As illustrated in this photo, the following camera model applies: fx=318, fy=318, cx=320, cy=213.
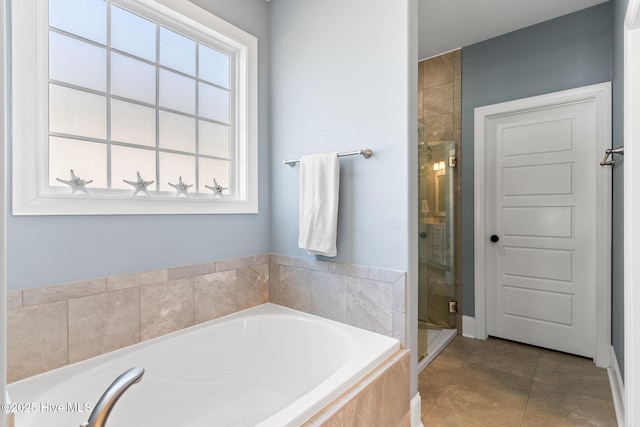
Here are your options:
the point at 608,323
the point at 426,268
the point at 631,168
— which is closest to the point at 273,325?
the point at 426,268

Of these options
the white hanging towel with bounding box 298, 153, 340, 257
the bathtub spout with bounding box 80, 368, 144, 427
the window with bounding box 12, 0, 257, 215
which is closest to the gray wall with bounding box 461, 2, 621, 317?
the white hanging towel with bounding box 298, 153, 340, 257

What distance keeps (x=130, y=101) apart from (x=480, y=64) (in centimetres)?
282

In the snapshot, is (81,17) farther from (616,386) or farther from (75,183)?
(616,386)

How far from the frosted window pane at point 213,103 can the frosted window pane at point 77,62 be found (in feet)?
1.72

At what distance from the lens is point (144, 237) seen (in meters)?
1.60

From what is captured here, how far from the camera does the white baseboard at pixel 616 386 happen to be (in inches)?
69.0

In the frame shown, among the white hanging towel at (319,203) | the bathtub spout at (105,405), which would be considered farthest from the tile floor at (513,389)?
the bathtub spout at (105,405)

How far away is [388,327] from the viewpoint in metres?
1.67

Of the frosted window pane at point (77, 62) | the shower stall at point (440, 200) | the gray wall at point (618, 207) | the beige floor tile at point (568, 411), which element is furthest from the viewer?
the shower stall at point (440, 200)

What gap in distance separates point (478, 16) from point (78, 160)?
2.91 meters

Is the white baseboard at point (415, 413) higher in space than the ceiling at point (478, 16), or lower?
lower

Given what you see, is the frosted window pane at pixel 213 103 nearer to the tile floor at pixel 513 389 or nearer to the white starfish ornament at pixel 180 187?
the white starfish ornament at pixel 180 187

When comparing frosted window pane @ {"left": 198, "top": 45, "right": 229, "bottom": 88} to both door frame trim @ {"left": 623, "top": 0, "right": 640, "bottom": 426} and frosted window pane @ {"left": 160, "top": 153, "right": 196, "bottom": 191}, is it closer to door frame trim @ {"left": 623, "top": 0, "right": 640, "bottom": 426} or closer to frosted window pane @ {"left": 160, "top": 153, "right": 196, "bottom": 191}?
frosted window pane @ {"left": 160, "top": 153, "right": 196, "bottom": 191}

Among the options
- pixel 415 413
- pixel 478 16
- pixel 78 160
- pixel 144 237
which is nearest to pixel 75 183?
pixel 78 160
